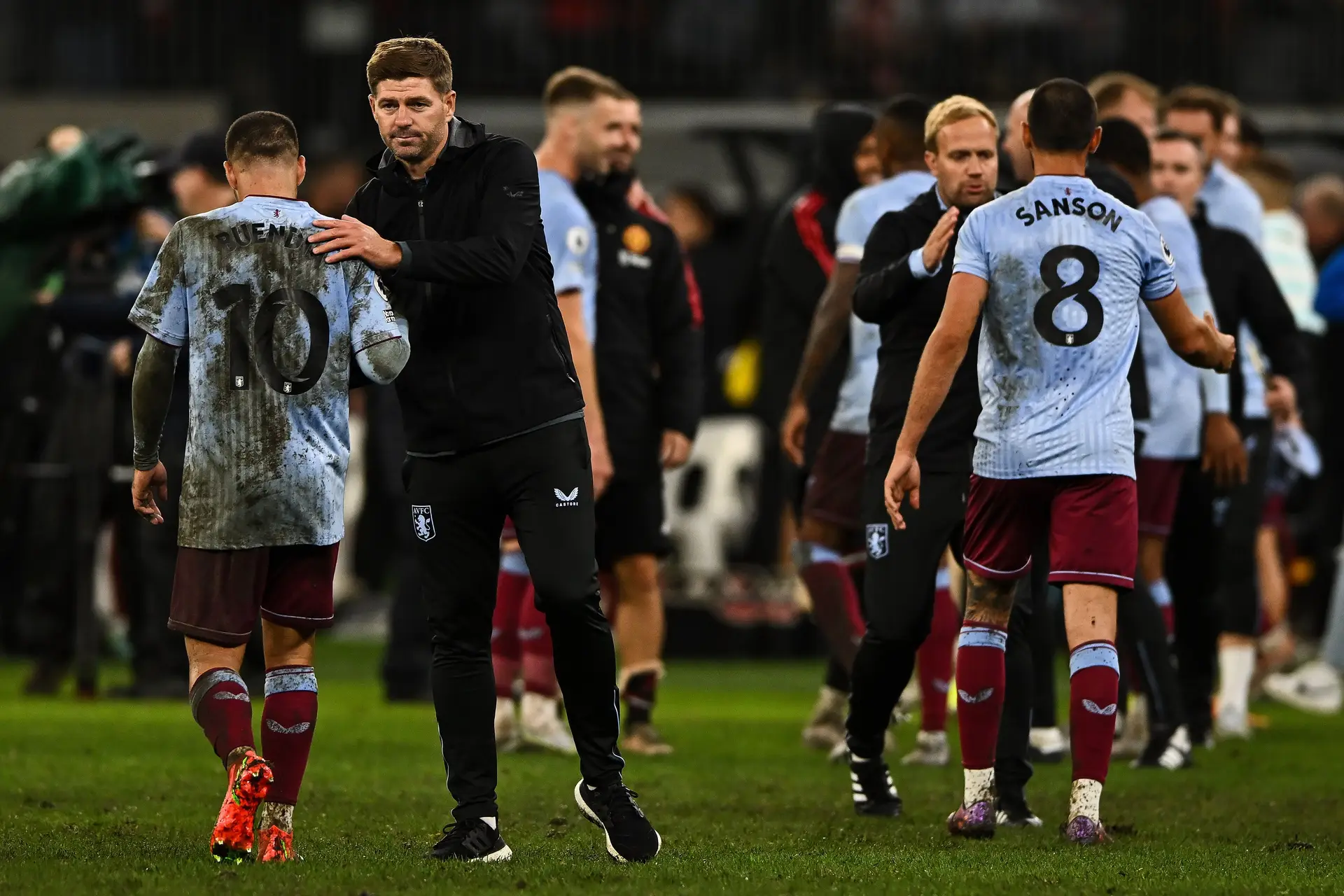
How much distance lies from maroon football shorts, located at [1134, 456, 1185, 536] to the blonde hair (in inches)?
79.2

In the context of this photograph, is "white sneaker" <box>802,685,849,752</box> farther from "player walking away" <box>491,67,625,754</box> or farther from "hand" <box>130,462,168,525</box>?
"hand" <box>130,462,168,525</box>

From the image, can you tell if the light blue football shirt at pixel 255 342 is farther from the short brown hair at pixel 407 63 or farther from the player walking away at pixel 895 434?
the player walking away at pixel 895 434

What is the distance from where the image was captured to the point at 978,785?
6574mm

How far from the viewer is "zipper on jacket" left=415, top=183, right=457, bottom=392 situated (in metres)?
5.88

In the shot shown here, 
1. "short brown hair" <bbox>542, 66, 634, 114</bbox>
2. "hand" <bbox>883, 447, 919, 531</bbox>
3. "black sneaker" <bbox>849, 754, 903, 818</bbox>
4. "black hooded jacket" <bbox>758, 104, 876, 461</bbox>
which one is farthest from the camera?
"black hooded jacket" <bbox>758, 104, 876, 461</bbox>

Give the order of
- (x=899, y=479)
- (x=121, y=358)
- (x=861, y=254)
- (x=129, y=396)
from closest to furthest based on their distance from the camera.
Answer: (x=899, y=479) → (x=861, y=254) → (x=121, y=358) → (x=129, y=396)

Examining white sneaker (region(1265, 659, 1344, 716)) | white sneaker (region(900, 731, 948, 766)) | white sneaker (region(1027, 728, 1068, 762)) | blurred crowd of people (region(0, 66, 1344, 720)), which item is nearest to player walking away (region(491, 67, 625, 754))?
blurred crowd of people (region(0, 66, 1344, 720))

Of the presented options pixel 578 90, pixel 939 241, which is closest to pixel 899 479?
pixel 939 241

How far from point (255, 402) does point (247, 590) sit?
47 centimetres

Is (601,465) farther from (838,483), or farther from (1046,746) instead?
(1046,746)

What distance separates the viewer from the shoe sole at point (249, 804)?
5.55m

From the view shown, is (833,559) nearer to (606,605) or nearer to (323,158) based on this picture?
(606,605)

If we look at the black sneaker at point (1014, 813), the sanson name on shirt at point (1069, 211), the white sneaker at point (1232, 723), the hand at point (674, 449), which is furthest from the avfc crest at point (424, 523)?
the white sneaker at point (1232, 723)

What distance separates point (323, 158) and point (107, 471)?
6.74 m
